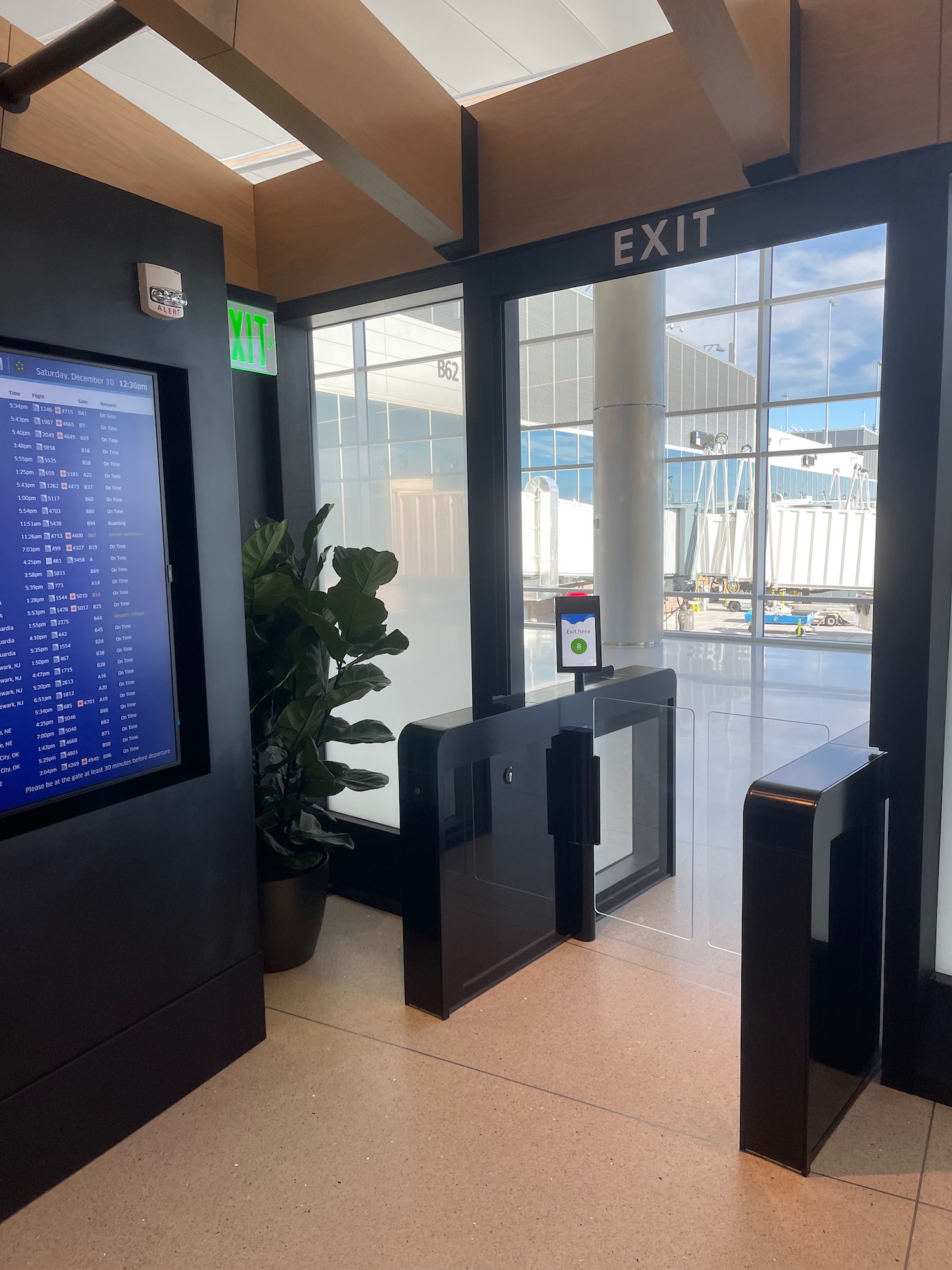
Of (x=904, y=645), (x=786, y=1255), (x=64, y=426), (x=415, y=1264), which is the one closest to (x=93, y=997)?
(x=415, y=1264)

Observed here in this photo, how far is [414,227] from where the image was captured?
95.3 inches

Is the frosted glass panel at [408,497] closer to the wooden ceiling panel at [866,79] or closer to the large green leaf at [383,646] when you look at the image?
the large green leaf at [383,646]

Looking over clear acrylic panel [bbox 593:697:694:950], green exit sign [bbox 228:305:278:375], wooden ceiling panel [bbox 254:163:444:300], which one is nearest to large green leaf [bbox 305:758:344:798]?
clear acrylic panel [bbox 593:697:694:950]

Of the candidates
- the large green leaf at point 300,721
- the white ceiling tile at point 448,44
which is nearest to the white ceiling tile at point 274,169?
the white ceiling tile at point 448,44

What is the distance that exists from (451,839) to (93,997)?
35.2 inches

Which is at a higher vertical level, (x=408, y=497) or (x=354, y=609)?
(x=408, y=497)

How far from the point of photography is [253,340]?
299cm

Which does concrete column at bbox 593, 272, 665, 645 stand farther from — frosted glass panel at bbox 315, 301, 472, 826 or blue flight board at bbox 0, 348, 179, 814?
blue flight board at bbox 0, 348, 179, 814

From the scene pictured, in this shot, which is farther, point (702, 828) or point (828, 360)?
point (828, 360)

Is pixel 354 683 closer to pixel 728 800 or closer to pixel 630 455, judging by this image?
pixel 728 800

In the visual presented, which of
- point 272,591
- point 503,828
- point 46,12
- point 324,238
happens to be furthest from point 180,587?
point 46,12

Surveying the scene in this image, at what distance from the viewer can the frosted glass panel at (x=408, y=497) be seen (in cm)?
292

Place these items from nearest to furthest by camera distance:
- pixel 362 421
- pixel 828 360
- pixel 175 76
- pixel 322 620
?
pixel 322 620, pixel 362 421, pixel 175 76, pixel 828 360

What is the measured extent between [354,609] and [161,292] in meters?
0.93
